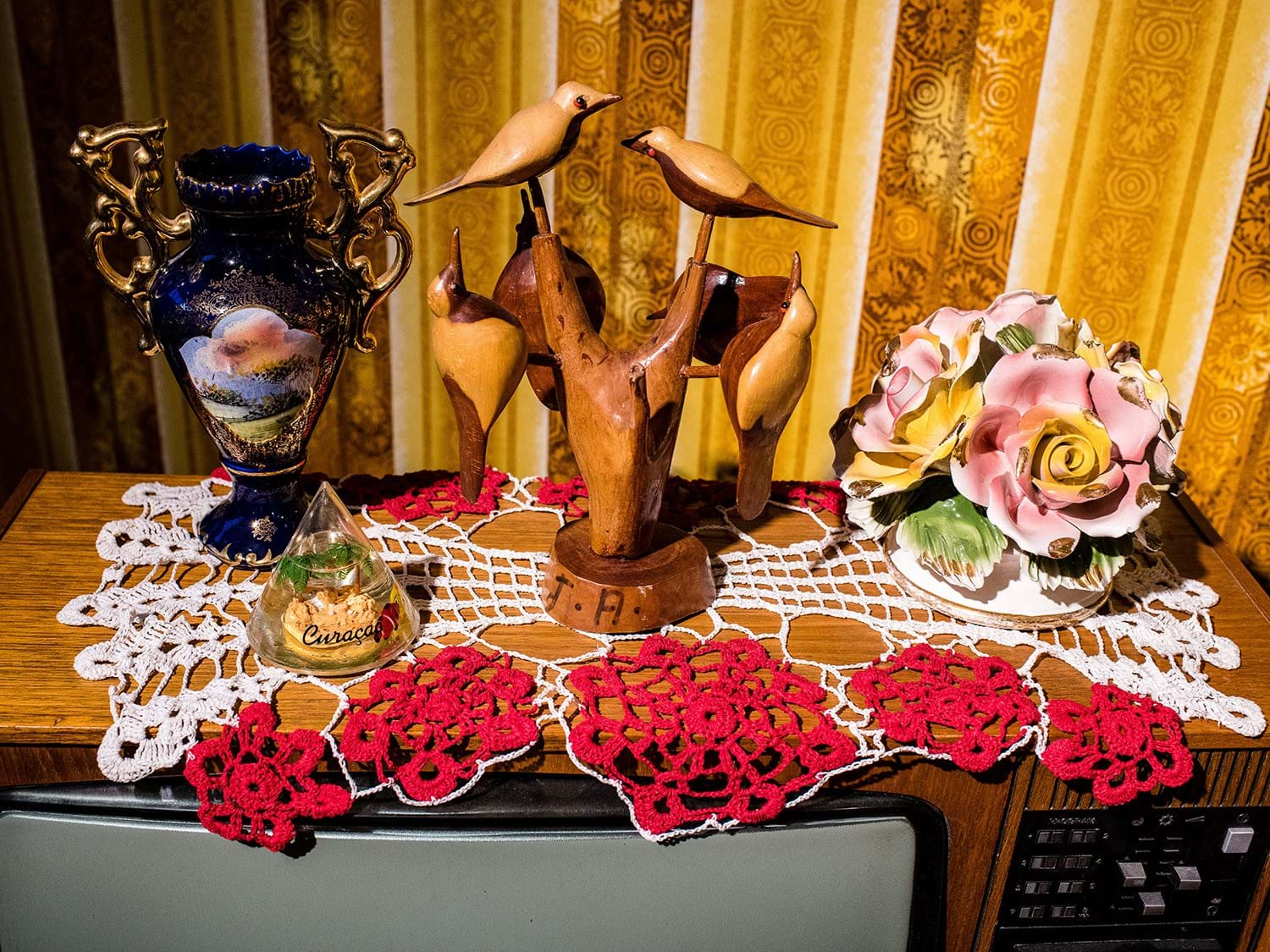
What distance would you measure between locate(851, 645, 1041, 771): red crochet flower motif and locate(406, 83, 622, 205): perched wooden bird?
0.43 meters

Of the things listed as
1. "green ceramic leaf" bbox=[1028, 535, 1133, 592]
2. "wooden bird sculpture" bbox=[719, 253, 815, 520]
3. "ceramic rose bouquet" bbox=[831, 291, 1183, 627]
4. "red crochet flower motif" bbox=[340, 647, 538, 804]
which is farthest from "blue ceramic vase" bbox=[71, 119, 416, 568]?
"green ceramic leaf" bbox=[1028, 535, 1133, 592]

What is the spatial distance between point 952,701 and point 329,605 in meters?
0.44

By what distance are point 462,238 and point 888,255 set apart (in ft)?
1.63

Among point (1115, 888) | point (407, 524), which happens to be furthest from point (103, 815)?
point (1115, 888)

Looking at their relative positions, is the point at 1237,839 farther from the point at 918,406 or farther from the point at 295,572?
the point at 295,572

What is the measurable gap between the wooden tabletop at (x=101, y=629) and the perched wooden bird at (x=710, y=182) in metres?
0.33

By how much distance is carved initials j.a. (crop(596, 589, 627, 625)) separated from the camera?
2.76ft

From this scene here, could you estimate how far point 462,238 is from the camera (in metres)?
1.32

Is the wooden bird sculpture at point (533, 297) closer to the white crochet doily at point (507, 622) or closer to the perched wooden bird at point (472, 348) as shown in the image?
the perched wooden bird at point (472, 348)

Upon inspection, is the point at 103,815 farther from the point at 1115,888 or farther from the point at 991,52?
the point at 991,52

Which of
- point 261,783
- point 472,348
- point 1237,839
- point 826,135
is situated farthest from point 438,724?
point 826,135

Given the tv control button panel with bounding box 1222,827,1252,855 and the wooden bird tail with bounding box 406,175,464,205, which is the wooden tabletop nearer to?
the tv control button panel with bounding box 1222,827,1252,855

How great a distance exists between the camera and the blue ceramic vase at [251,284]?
822mm

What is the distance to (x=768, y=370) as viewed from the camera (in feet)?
2.47
